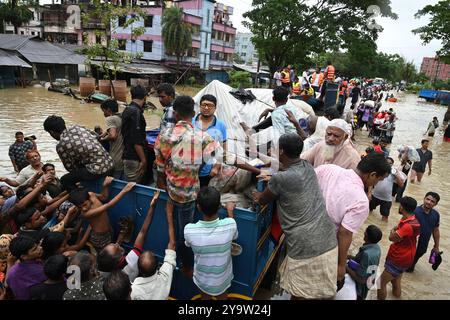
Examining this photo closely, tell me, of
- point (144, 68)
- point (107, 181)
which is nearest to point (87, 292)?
point (107, 181)

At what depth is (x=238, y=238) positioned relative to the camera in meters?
2.76

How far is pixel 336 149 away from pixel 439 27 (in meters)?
20.3

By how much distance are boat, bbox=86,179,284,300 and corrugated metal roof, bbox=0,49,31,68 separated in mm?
25017

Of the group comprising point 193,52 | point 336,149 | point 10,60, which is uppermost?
point 193,52

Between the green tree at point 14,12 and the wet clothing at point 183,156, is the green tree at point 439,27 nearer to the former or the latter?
the wet clothing at point 183,156

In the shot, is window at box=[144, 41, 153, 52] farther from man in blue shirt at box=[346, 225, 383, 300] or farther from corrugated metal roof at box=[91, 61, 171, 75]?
man in blue shirt at box=[346, 225, 383, 300]

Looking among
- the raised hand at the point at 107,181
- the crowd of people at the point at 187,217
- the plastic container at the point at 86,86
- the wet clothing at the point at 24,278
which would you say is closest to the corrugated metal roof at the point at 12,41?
the plastic container at the point at 86,86

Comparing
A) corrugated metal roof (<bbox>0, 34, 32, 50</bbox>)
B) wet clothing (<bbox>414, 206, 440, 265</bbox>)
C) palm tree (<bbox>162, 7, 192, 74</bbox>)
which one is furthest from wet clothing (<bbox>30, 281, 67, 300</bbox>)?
palm tree (<bbox>162, 7, 192, 74</bbox>)

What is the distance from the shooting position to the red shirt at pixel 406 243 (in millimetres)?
3471

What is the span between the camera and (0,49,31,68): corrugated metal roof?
73.0 feet

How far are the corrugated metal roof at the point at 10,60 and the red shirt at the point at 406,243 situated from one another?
2692 centimetres

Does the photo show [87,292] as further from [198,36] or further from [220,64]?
[220,64]
